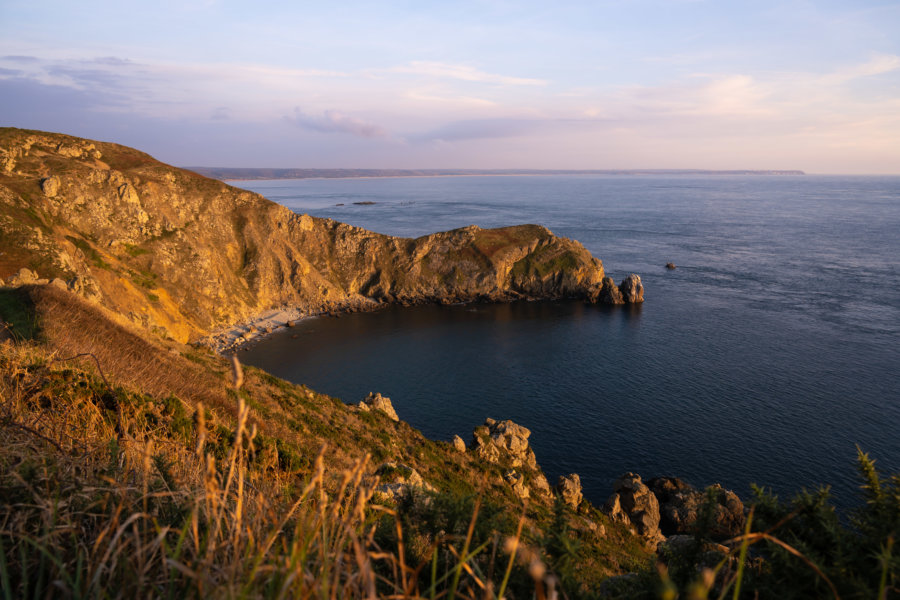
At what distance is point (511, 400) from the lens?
6144 cm

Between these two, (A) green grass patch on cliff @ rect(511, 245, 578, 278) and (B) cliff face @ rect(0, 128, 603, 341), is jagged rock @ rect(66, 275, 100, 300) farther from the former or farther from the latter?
(A) green grass patch on cliff @ rect(511, 245, 578, 278)

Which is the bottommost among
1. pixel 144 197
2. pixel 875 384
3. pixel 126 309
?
pixel 875 384

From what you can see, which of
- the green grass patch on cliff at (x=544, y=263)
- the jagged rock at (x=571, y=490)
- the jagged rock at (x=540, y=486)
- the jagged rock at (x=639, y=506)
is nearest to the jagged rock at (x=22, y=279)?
the jagged rock at (x=540, y=486)

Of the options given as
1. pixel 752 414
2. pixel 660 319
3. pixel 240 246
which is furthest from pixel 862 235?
pixel 240 246

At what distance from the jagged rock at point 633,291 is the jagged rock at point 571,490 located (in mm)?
67098

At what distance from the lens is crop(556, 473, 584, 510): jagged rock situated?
39.4 meters

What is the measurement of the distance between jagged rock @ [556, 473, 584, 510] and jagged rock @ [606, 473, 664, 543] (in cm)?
291

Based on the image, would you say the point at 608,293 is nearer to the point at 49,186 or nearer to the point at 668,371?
the point at 668,371

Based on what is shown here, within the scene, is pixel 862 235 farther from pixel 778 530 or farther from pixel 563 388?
pixel 778 530

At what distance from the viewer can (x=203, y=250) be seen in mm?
88625

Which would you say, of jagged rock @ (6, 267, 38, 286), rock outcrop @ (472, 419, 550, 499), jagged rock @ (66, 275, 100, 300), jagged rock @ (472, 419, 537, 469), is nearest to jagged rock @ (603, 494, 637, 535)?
rock outcrop @ (472, 419, 550, 499)

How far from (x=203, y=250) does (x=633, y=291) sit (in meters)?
87.6

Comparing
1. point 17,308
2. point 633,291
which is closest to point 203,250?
point 17,308

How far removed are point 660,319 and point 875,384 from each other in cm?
3359
